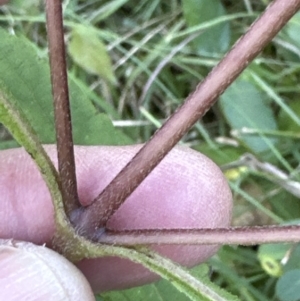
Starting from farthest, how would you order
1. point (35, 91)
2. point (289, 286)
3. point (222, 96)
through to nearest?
point (222, 96) < point (289, 286) < point (35, 91)

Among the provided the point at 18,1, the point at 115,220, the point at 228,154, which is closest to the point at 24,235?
the point at 115,220

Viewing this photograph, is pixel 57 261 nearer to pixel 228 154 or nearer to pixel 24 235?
pixel 24 235

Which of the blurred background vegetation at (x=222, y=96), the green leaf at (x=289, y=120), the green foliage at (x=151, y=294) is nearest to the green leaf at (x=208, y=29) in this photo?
the blurred background vegetation at (x=222, y=96)

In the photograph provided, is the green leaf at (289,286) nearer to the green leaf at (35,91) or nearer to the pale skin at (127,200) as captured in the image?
the pale skin at (127,200)

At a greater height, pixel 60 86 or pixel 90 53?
pixel 60 86

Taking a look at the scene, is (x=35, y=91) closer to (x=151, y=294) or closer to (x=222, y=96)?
(x=151, y=294)

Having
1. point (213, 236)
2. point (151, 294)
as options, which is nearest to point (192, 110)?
point (213, 236)
